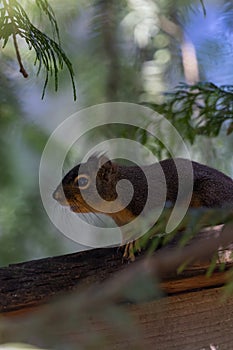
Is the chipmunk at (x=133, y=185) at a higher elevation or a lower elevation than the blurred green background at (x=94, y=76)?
lower

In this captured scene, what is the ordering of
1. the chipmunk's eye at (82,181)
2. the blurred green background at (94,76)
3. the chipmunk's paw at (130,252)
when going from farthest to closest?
the blurred green background at (94,76) → the chipmunk's eye at (82,181) → the chipmunk's paw at (130,252)

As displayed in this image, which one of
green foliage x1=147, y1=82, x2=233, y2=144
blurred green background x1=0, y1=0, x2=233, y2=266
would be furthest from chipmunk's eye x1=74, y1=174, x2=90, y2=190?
blurred green background x1=0, y1=0, x2=233, y2=266

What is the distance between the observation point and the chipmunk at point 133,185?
4.02 ft

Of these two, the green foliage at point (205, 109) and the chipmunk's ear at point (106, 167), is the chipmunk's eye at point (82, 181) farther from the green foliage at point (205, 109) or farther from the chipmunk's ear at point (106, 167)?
the green foliage at point (205, 109)

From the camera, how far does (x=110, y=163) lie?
1.29 metres

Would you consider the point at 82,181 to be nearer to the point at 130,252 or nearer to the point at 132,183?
the point at 132,183

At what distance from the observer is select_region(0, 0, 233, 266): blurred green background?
5.51ft

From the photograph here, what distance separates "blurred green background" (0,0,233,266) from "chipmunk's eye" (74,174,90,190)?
0.40m

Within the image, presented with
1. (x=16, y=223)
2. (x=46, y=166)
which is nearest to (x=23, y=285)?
(x=46, y=166)

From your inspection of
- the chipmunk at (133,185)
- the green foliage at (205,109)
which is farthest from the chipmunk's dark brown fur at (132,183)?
the green foliage at (205,109)

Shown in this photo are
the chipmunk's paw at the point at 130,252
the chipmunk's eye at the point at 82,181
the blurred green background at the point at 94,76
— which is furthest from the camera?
the blurred green background at the point at 94,76

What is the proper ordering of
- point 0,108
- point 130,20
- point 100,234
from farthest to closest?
point 130,20 → point 0,108 → point 100,234

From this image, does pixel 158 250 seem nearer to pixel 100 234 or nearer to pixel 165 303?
pixel 165 303

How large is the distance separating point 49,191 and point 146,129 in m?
0.38
